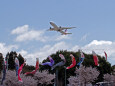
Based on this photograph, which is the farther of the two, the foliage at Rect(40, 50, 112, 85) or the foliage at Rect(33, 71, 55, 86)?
the foliage at Rect(40, 50, 112, 85)

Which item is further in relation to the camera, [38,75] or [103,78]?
[103,78]

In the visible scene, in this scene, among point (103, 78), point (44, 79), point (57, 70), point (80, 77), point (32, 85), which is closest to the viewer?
point (80, 77)

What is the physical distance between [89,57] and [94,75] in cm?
3180

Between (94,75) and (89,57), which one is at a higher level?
(89,57)

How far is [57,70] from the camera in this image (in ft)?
194

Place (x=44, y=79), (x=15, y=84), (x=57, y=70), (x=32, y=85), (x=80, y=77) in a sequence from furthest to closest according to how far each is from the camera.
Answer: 1. (x=57, y=70)
2. (x=44, y=79)
3. (x=32, y=85)
4. (x=15, y=84)
5. (x=80, y=77)

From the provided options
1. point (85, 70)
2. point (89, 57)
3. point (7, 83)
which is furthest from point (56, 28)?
point (89, 57)

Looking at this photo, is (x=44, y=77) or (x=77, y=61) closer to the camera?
(x=44, y=77)

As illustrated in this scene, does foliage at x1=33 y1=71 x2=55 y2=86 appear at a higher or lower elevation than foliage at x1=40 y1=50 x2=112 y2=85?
lower

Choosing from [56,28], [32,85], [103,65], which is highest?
[56,28]

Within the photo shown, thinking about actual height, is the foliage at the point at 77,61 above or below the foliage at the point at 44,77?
above

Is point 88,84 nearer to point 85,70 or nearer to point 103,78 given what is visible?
point 85,70

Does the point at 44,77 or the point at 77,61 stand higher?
the point at 77,61

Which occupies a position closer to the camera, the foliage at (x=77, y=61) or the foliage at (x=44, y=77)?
the foliage at (x=44, y=77)
